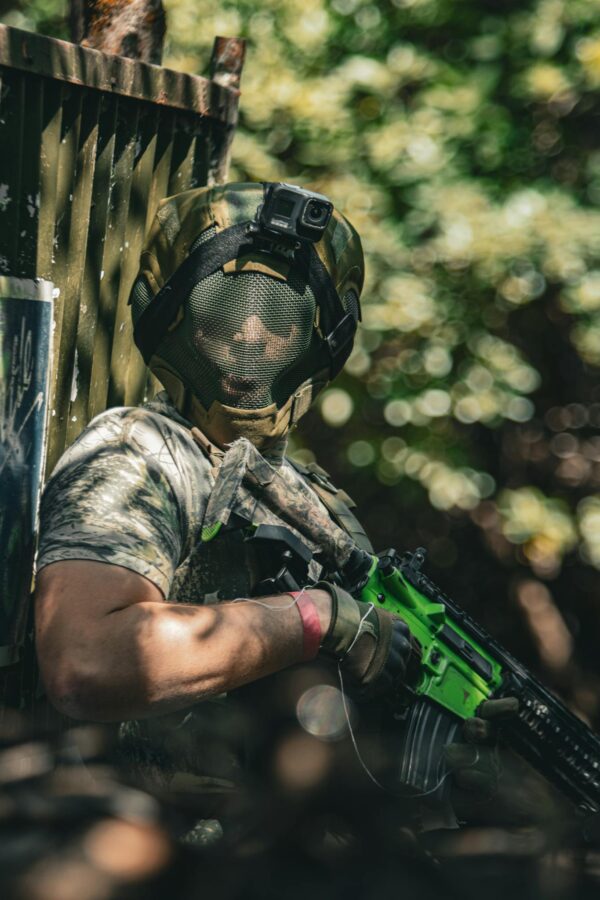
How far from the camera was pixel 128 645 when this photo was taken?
1707mm

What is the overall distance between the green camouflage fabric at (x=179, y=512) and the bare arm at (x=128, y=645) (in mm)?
115

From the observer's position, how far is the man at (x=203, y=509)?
1.75m

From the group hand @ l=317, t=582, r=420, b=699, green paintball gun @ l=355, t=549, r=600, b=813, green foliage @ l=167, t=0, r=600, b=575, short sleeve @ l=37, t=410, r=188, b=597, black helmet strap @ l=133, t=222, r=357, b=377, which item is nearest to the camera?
short sleeve @ l=37, t=410, r=188, b=597

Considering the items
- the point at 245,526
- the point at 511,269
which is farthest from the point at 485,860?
the point at 511,269

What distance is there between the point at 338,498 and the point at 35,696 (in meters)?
0.90

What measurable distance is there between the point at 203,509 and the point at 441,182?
112 inches

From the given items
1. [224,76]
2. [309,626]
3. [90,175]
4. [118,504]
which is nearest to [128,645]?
[118,504]

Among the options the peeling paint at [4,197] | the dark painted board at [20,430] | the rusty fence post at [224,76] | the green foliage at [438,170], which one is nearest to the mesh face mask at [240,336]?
the dark painted board at [20,430]

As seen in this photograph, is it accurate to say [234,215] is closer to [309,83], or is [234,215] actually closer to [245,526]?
[245,526]

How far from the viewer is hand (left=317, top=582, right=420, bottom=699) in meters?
2.02

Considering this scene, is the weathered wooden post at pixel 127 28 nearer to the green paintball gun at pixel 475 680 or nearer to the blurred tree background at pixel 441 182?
the blurred tree background at pixel 441 182

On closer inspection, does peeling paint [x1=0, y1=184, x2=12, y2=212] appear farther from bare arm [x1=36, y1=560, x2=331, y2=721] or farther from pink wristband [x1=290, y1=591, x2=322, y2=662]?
pink wristband [x1=290, y1=591, x2=322, y2=662]

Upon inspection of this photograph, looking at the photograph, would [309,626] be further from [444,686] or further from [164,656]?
[444,686]

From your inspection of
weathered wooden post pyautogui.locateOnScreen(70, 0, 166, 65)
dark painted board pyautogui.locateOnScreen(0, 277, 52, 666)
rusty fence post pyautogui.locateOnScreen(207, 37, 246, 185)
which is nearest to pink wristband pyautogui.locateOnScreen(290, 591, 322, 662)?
dark painted board pyautogui.locateOnScreen(0, 277, 52, 666)
